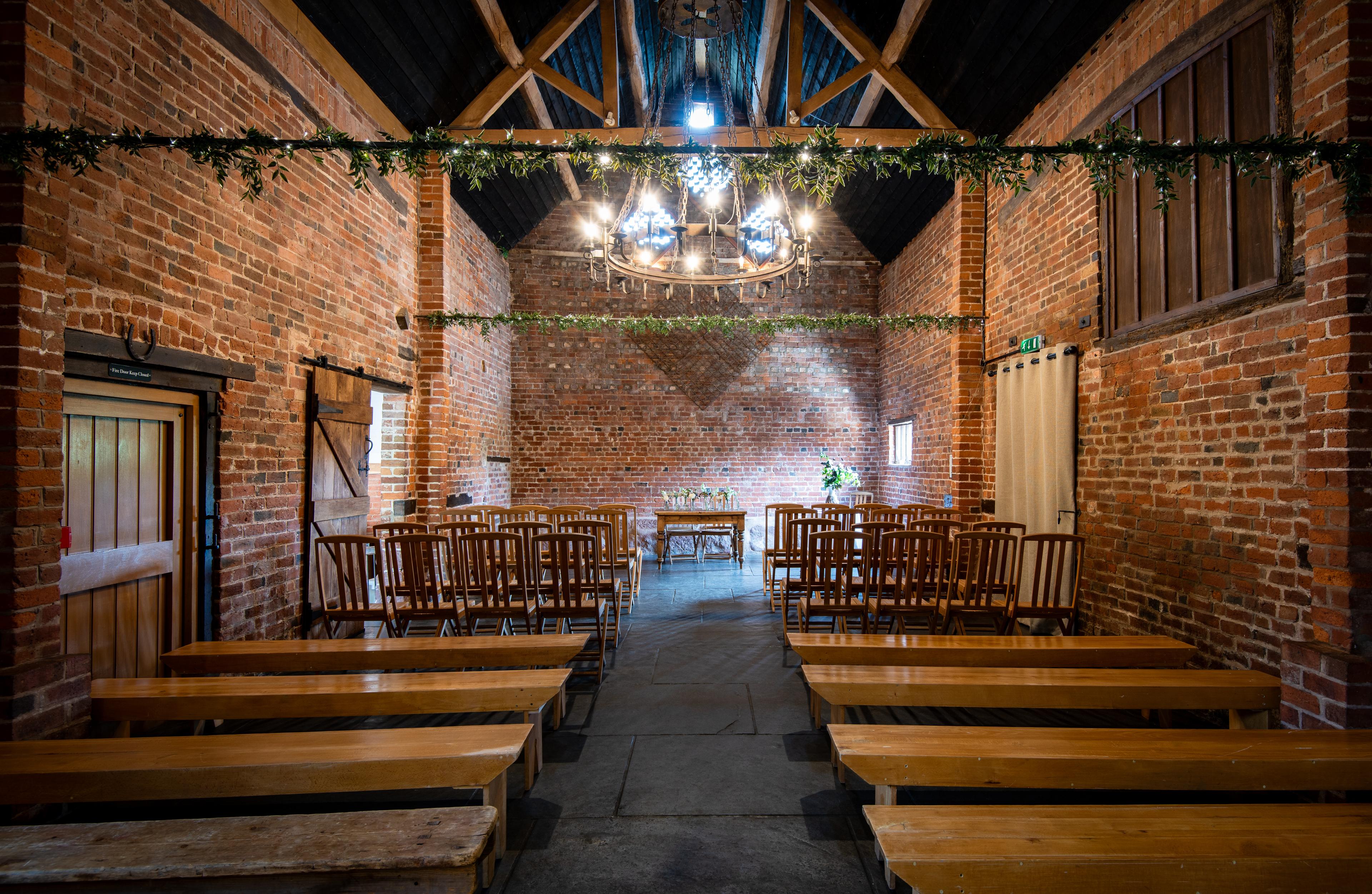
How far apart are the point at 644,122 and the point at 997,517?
7128mm

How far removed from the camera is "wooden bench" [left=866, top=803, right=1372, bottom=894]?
149 cm

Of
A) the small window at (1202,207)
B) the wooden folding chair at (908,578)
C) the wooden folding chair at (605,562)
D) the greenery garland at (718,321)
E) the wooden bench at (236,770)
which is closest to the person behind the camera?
the wooden bench at (236,770)

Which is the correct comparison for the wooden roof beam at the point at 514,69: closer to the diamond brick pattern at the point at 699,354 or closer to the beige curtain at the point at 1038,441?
the diamond brick pattern at the point at 699,354

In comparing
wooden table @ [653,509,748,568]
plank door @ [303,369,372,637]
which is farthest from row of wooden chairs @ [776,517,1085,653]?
wooden table @ [653,509,748,568]

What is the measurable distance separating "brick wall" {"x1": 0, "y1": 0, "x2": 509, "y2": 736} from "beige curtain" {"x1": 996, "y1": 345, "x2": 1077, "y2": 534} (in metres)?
5.04

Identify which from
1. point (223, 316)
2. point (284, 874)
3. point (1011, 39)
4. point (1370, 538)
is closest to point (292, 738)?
point (284, 874)

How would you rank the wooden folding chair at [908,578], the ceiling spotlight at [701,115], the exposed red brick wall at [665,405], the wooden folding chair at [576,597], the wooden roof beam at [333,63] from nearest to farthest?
the wooden folding chair at [576,597] < the wooden folding chair at [908,578] < the wooden roof beam at [333,63] < the ceiling spotlight at [701,115] < the exposed red brick wall at [665,405]

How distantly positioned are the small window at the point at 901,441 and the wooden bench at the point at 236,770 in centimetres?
723

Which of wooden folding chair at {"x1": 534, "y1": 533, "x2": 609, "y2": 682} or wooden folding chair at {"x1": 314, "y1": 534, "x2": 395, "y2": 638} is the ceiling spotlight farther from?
wooden folding chair at {"x1": 314, "y1": 534, "x2": 395, "y2": 638}

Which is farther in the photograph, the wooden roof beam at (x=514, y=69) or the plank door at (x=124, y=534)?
the wooden roof beam at (x=514, y=69)

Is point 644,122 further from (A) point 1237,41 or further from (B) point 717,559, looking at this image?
(A) point 1237,41

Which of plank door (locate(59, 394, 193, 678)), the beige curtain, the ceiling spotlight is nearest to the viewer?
plank door (locate(59, 394, 193, 678))

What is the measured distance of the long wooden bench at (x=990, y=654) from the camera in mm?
2977

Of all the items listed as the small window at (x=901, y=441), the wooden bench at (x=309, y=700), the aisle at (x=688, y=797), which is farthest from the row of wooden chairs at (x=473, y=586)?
the small window at (x=901, y=441)
